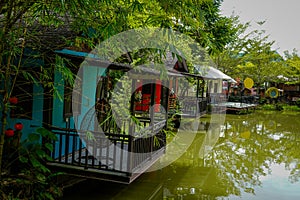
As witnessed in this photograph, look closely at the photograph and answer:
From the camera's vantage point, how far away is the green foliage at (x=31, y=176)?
15.2 feet

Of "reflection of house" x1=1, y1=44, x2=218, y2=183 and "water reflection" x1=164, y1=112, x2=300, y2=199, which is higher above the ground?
"reflection of house" x1=1, y1=44, x2=218, y2=183

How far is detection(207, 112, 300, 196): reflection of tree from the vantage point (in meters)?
8.05

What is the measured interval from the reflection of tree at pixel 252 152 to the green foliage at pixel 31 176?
4.01m

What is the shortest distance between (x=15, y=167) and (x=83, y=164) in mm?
1052

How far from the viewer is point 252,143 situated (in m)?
12.0

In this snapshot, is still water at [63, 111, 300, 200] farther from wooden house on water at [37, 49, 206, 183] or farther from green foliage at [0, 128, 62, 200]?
green foliage at [0, 128, 62, 200]

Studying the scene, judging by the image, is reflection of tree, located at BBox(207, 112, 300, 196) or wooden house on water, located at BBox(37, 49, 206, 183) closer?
wooden house on water, located at BBox(37, 49, 206, 183)

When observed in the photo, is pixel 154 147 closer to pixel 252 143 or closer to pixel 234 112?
pixel 252 143

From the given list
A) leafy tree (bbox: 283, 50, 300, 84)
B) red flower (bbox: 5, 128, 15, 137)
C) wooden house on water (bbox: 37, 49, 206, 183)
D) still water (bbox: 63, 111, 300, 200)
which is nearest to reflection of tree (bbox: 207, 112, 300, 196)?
still water (bbox: 63, 111, 300, 200)

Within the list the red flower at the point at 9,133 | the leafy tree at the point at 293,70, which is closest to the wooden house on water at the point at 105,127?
the red flower at the point at 9,133

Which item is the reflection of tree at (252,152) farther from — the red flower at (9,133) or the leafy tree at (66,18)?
the red flower at (9,133)

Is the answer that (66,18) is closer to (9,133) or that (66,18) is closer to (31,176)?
(9,133)

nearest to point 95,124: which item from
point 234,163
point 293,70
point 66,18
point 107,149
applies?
point 107,149

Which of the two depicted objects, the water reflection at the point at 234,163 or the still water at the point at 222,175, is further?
the water reflection at the point at 234,163
